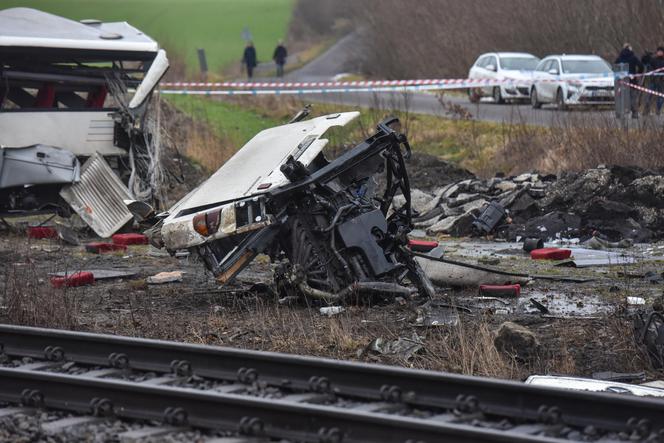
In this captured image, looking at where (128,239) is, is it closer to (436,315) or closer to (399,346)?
(436,315)

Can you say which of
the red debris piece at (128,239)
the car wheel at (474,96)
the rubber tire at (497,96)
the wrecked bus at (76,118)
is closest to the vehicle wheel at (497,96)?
the rubber tire at (497,96)

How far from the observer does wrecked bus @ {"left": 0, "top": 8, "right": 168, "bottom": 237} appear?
14.8 m

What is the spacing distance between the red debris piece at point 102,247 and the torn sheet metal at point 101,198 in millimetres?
655

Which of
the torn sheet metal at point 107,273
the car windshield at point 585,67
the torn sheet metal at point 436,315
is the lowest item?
the car windshield at point 585,67

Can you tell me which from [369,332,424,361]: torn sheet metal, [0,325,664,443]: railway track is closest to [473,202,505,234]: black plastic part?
[369,332,424,361]: torn sheet metal

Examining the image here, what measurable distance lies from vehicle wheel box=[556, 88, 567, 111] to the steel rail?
885 inches

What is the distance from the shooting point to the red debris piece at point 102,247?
46.9 feet

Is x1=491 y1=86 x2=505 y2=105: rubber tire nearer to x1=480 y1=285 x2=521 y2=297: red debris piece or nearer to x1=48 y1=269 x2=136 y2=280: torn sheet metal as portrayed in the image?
x1=48 y1=269 x2=136 y2=280: torn sheet metal

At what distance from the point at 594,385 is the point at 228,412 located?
7.42ft

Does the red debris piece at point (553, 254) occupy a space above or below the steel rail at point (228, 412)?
below

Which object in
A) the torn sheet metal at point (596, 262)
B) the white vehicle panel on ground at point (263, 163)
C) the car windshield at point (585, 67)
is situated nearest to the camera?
the white vehicle panel on ground at point (263, 163)

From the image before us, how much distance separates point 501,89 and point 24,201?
20.3 metres

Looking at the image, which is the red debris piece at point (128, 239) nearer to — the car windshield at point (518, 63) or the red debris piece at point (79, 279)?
the red debris piece at point (79, 279)

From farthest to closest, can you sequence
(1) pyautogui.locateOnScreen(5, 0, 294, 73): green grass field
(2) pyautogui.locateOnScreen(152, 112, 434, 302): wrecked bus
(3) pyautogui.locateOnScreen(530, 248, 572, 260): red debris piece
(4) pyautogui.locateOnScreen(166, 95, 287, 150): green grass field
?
(1) pyautogui.locateOnScreen(5, 0, 294, 73): green grass field, (4) pyautogui.locateOnScreen(166, 95, 287, 150): green grass field, (3) pyautogui.locateOnScreen(530, 248, 572, 260): red debris piece, (2) pyautogui.locateOnScreen(152, 112, 434, 302): wrecked bus
